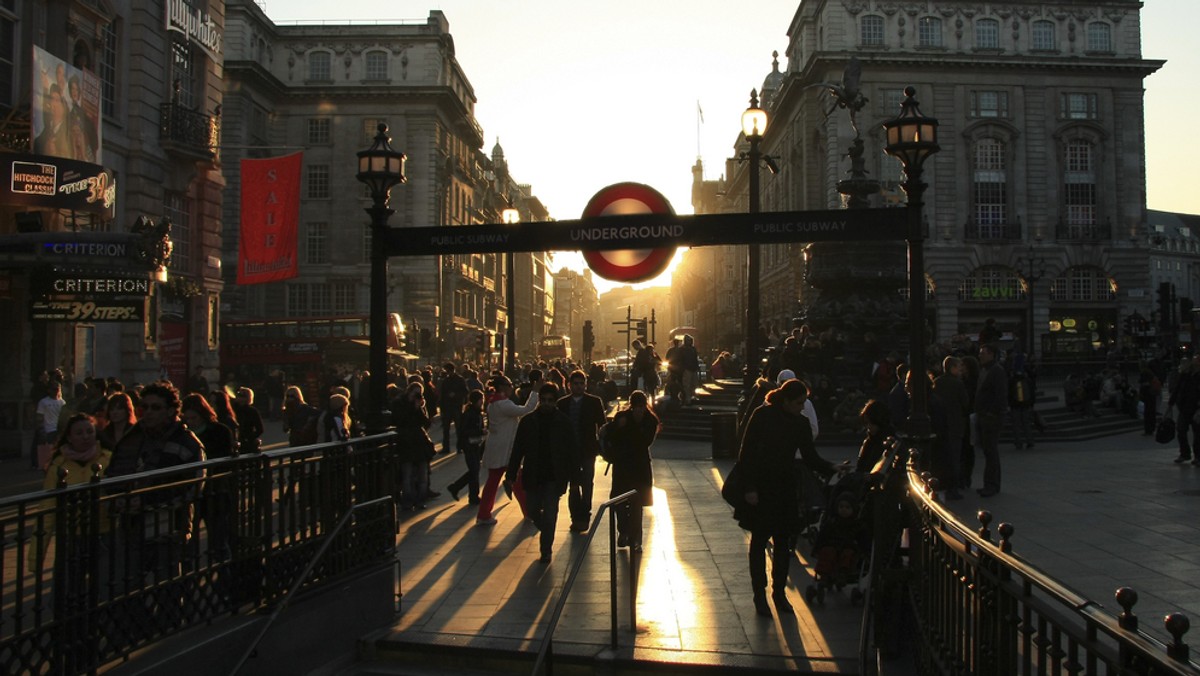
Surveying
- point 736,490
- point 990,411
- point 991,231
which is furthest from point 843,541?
point 991,231

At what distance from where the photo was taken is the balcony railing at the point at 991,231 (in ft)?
188

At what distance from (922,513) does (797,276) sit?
55.7 m

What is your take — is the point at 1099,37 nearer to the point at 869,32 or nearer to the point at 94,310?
the point at 869,32

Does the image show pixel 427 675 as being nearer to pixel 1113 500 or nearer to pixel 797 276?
pixel 1113 500

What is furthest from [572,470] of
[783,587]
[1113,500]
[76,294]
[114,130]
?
[114,130]

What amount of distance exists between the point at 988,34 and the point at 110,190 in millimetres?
53340

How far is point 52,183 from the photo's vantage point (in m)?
19.0

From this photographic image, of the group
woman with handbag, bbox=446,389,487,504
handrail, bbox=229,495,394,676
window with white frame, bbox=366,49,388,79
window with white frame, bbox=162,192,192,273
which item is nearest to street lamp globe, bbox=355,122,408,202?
handrail, bbox=229,495,394,676

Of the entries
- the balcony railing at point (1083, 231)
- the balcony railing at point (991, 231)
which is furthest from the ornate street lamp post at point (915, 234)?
the balcony railing at point (1083, 231)

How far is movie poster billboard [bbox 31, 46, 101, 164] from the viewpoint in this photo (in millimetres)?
18938

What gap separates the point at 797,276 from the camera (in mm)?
60000

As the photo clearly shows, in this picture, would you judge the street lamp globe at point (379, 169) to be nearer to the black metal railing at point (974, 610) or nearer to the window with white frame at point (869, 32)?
the black metal railing at point (974, 610)

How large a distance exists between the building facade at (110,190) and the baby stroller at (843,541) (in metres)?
15.7

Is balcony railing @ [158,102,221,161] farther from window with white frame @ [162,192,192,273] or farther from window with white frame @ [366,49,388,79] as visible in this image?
window with white frame @ [366,49,388,79]
